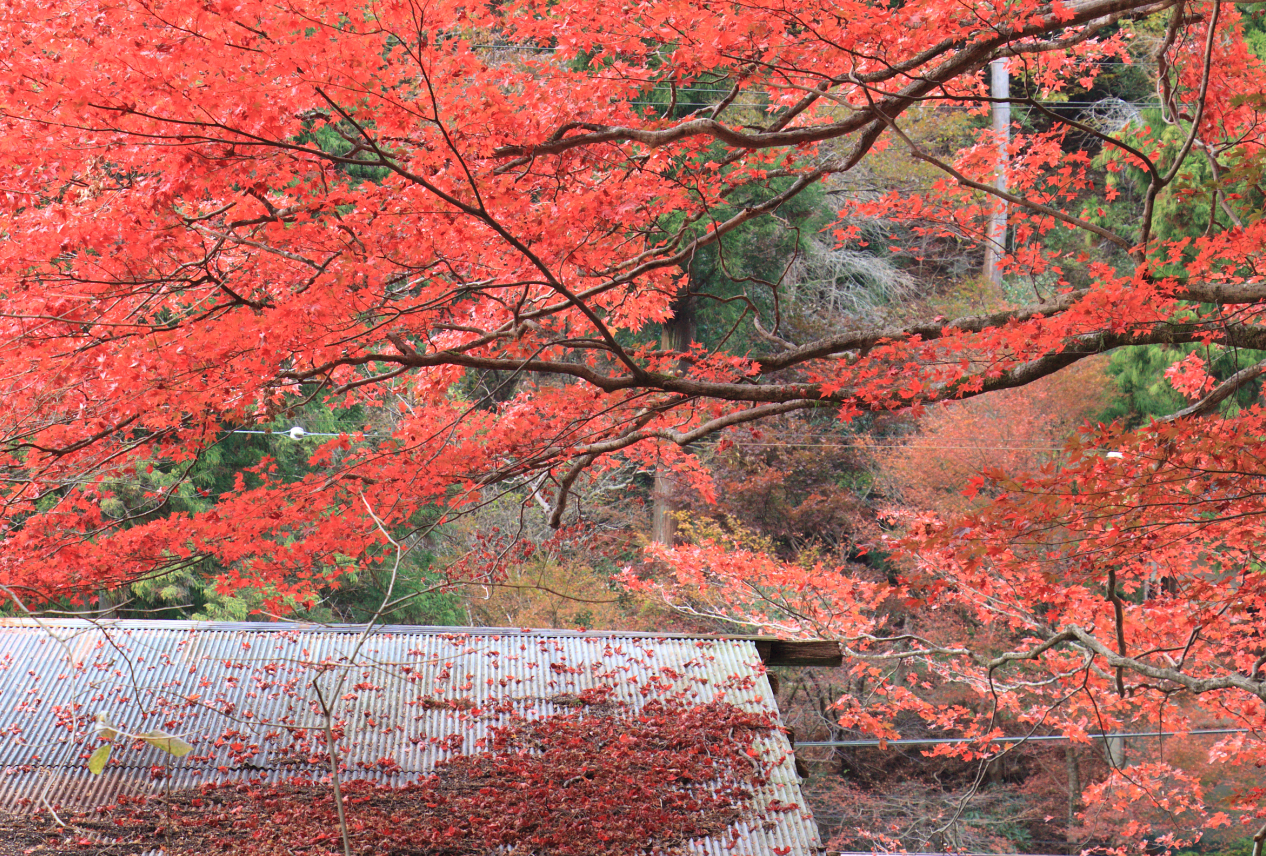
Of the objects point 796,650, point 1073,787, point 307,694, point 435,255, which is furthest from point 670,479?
point 435,255

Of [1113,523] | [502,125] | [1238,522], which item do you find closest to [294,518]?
[502,125]

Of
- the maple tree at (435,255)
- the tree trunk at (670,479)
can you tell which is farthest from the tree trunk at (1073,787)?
the maple tree at (435,255)

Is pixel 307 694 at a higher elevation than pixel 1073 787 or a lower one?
higher

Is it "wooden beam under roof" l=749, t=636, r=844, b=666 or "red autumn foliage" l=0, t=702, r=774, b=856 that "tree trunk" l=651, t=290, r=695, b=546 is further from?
"red autumn foliage" l=0, t=702, r=774, b=856

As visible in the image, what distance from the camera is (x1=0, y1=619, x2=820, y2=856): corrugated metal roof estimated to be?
5094 mm

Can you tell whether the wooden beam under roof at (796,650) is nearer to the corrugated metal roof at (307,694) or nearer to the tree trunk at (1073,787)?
the corrugated metal roof at (307,694)

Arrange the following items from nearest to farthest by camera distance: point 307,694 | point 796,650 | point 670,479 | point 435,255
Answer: point 435,255
point 307,694
point 796,650
point 670,479

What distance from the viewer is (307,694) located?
5699 mm

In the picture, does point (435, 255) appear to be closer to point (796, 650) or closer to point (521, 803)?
point (521, 803)

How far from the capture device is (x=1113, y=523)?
14.3 feet

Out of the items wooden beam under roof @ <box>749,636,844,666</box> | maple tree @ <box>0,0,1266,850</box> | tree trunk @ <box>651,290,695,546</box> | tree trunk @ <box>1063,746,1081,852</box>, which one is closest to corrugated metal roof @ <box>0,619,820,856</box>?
wooden beam under roof @ <box>749,636,844,666</box>

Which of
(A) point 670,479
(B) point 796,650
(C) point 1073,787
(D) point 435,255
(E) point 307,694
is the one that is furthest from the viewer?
(A) point 670,479

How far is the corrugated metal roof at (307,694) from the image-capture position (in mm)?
5094

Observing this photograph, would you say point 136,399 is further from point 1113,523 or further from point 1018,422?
point 1018,422
